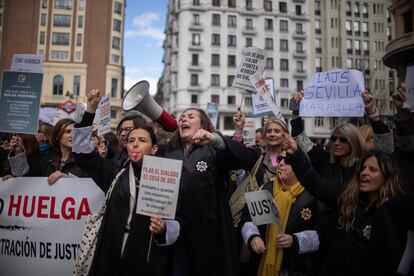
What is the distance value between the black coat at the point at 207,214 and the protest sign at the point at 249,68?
2.18 meters

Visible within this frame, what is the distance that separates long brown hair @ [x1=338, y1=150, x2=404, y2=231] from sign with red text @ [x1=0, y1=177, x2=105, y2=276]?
2319 mm

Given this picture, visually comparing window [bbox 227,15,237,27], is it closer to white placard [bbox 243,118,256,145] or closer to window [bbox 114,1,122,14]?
window [bbox 114,1,122,14]

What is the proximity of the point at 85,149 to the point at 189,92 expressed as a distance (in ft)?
156

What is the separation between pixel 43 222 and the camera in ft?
12.4

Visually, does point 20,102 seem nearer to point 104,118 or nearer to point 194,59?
point 104,118

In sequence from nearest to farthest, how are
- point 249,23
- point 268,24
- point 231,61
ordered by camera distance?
point 231,61
point 249,23
point 268,24

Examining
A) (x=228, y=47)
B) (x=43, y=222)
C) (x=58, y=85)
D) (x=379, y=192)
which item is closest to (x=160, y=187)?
(x=379, y=192)

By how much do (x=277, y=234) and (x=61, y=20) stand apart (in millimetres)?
54302

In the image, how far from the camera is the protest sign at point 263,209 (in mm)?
2965

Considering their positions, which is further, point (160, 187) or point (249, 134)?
point (249, 134)

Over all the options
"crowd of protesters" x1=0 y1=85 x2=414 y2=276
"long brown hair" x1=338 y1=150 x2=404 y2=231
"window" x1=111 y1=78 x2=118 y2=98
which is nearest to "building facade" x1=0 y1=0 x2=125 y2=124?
"window" x1=111 y1=78 x2=118 y2=98

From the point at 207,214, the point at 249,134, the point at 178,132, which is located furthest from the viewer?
the point at 249,134

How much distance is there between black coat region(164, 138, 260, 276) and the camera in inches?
115

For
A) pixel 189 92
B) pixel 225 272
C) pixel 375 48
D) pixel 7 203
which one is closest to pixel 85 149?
pixel 7 203
